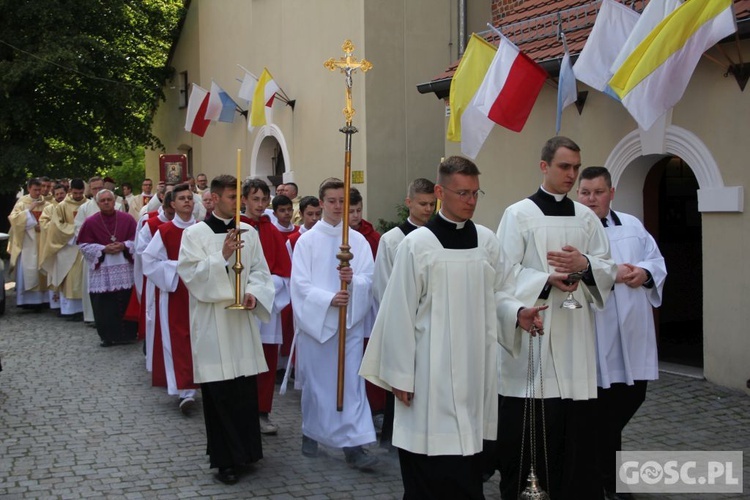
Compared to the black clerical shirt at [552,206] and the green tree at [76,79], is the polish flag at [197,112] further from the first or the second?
the black clerical shirt at [552,206]

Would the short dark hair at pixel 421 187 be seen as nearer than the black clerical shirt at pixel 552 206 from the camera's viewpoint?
No

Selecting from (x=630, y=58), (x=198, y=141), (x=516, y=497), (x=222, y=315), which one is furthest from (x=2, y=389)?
(x=198, y=141)

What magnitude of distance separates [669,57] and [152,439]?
5.44m

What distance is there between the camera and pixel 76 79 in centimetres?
2552

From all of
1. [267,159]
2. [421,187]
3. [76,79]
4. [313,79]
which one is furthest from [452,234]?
[76,79]

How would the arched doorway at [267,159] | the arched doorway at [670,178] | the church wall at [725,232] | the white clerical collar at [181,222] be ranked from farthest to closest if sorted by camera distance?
1. the arched doorway at [267,159]
2. the arched doorway at [670,178]
3. the church wall at [725,232]
4. the white clerical collar at [181,222]

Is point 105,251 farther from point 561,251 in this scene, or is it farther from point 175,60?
point 175,60

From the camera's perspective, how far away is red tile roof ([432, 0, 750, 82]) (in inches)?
419

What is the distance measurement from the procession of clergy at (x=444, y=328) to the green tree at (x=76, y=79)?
1765 centimetres

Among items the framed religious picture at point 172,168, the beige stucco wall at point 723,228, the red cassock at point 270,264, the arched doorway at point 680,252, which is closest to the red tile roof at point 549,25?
the beige stucco wall at point 723,228

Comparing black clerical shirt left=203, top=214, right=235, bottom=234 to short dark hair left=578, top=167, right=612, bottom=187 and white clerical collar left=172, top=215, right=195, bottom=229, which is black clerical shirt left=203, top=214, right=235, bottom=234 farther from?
short dark hair left=578, top=167, right=612, bottom=187

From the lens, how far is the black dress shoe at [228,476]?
637cm

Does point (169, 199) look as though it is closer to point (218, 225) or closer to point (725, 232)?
point (218, 225)

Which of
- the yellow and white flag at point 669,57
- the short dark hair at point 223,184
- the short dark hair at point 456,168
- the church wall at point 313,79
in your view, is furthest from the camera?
the church wall at point 313,79
